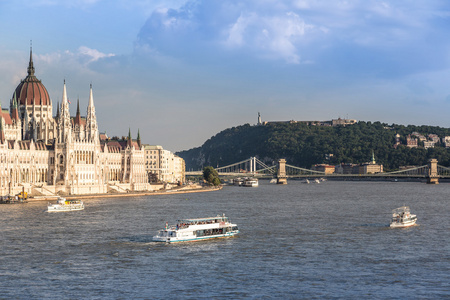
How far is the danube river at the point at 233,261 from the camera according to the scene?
35469mm

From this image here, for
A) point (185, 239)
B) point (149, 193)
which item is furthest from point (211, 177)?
point (185, 239)

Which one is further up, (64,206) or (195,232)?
(64,206)

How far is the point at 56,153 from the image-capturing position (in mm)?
122875

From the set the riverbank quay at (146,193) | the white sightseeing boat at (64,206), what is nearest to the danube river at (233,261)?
the white sightseeing boat at (64,206)

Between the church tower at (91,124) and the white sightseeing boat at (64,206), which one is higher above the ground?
the church tower at (91,124)

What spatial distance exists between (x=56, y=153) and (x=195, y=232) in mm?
74796

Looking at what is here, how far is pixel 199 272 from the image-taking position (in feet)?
132

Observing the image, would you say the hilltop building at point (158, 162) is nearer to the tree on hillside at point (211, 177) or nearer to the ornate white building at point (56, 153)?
the tree on hillside at point (211, 177)

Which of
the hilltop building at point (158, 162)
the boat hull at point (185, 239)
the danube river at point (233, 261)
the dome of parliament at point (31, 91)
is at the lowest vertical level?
the danube river at point (233, 261)

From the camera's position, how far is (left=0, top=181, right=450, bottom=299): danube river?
3547cm

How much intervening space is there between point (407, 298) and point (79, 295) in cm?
1627

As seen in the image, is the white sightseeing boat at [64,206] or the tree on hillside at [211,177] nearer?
the white sightseeing boat at [64,206]

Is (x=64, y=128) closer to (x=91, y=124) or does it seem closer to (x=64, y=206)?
(x=91, y=124)

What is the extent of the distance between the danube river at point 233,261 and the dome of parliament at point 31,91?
73.3m
